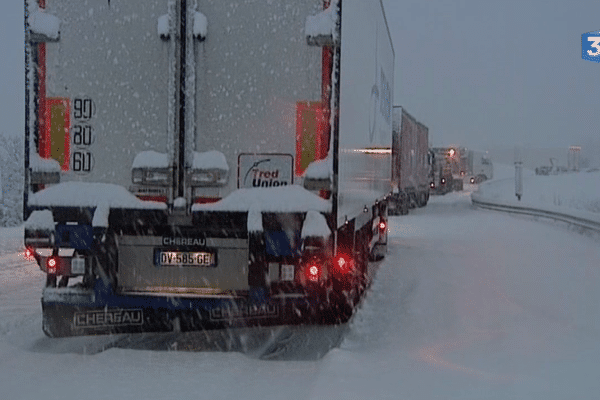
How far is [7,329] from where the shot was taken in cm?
743

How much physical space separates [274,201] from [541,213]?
67.1 ft

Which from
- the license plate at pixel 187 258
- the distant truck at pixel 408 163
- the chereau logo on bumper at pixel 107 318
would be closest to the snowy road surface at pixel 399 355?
the chereau logo on bumper at pixel 107 318

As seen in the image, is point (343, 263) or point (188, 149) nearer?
point (188, 149)

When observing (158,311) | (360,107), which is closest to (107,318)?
(158,311)

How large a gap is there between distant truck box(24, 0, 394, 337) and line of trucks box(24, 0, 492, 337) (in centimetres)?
1

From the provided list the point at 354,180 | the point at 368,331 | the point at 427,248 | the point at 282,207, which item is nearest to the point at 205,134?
the point at 282,207

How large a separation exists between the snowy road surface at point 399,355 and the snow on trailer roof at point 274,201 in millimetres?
1200

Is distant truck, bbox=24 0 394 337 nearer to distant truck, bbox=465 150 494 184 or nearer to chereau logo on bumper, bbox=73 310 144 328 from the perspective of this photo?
chereau logo on bumper, bbox=73 310 144 328

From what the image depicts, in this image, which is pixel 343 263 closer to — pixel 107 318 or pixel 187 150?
pixel 187 150

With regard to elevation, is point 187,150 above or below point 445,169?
above

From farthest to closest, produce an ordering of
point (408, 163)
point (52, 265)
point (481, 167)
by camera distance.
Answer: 1. point (481, 167)
2. point (408, 163)
3. point (52, 265)

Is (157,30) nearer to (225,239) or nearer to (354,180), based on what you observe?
(225,239)

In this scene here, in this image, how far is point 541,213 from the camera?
82.3ft

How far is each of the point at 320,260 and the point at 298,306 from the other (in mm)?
477
